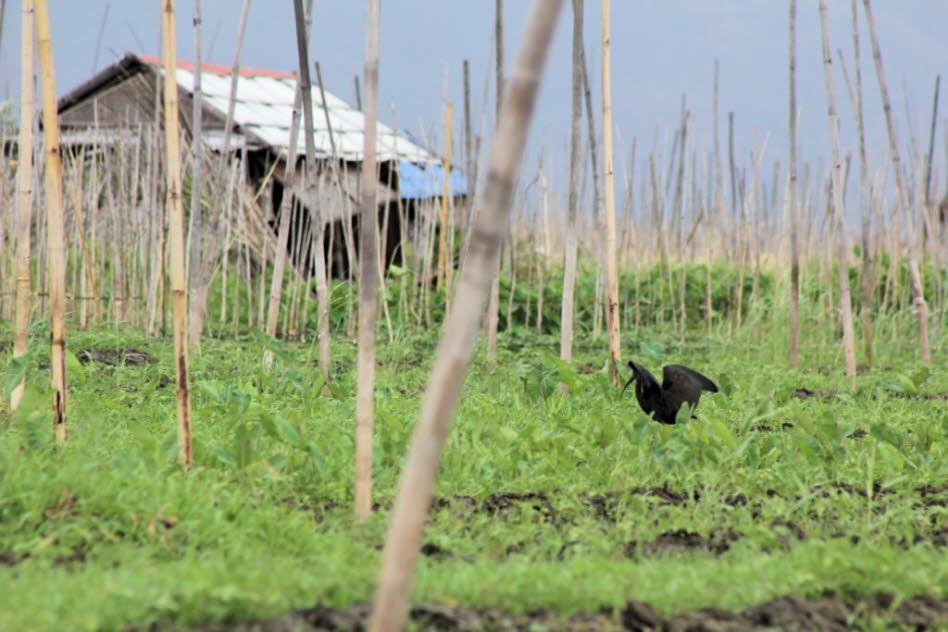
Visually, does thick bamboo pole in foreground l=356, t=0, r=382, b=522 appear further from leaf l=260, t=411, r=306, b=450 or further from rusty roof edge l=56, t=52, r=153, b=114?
rusty roof edge l=56, t=52, r=153, b=114

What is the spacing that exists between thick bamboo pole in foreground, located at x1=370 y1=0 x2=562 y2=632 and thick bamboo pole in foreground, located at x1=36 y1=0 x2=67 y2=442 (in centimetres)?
183

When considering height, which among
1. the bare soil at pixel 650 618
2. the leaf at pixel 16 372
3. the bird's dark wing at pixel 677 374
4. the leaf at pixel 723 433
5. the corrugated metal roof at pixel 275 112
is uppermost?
the corrugated metal roof at pixel 275 112

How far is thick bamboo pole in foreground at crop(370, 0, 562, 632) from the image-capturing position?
4.59 feet

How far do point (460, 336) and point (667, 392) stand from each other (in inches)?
101

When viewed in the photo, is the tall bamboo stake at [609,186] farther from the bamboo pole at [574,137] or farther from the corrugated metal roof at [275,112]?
the corrugated metal roof at [275,112]

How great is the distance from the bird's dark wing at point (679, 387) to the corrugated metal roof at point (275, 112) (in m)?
6.01

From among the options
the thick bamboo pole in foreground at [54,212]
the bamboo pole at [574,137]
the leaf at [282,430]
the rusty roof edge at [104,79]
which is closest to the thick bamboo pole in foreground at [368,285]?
the leaf at [282,430]

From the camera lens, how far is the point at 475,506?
2.75 metres

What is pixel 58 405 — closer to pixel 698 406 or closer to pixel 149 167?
pixel 698 406

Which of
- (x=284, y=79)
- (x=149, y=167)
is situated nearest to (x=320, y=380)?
(x=149, y=167)

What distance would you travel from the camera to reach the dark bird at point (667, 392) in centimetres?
382

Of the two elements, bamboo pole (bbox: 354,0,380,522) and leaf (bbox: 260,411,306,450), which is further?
leaf (bbox: 260,411,306,450)

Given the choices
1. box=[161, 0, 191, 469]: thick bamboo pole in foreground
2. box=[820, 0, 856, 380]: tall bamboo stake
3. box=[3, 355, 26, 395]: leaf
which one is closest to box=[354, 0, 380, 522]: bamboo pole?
box=[161, 0, 191, 469]: thick bamboo pole in foreground

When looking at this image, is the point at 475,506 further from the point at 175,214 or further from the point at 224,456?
the point at 175,214
